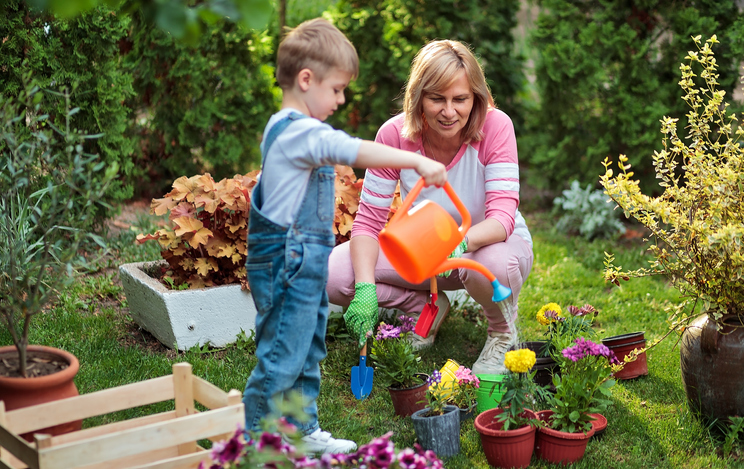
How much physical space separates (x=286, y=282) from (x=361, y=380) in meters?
0.91

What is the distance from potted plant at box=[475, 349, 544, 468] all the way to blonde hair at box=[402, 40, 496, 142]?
108 centimetres

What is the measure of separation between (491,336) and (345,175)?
125 cm

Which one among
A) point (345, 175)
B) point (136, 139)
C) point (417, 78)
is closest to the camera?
point (417, 78)

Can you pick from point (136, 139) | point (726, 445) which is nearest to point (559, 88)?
point (136, 139)

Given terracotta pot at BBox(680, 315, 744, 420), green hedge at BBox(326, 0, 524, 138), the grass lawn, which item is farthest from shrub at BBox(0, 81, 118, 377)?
green hedge at BBox(326, 0, 524, 138)

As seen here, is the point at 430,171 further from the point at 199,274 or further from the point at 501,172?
the point at 199,274

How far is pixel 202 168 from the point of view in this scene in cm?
539

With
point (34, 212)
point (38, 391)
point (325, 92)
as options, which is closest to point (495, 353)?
point (325, 92)

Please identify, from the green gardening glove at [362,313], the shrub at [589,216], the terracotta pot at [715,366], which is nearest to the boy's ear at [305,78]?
the green gardening glove at [362,313]

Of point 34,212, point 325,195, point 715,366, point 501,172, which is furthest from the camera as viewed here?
point 34,212

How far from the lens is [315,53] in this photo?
1.96m

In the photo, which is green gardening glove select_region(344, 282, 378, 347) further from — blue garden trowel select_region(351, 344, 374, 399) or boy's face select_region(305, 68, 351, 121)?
boy's face select_region(305, 68, 351, 121)

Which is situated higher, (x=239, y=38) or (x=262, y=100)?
(x=239, y=38)

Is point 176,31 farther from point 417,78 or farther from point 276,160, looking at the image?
point 417,78
